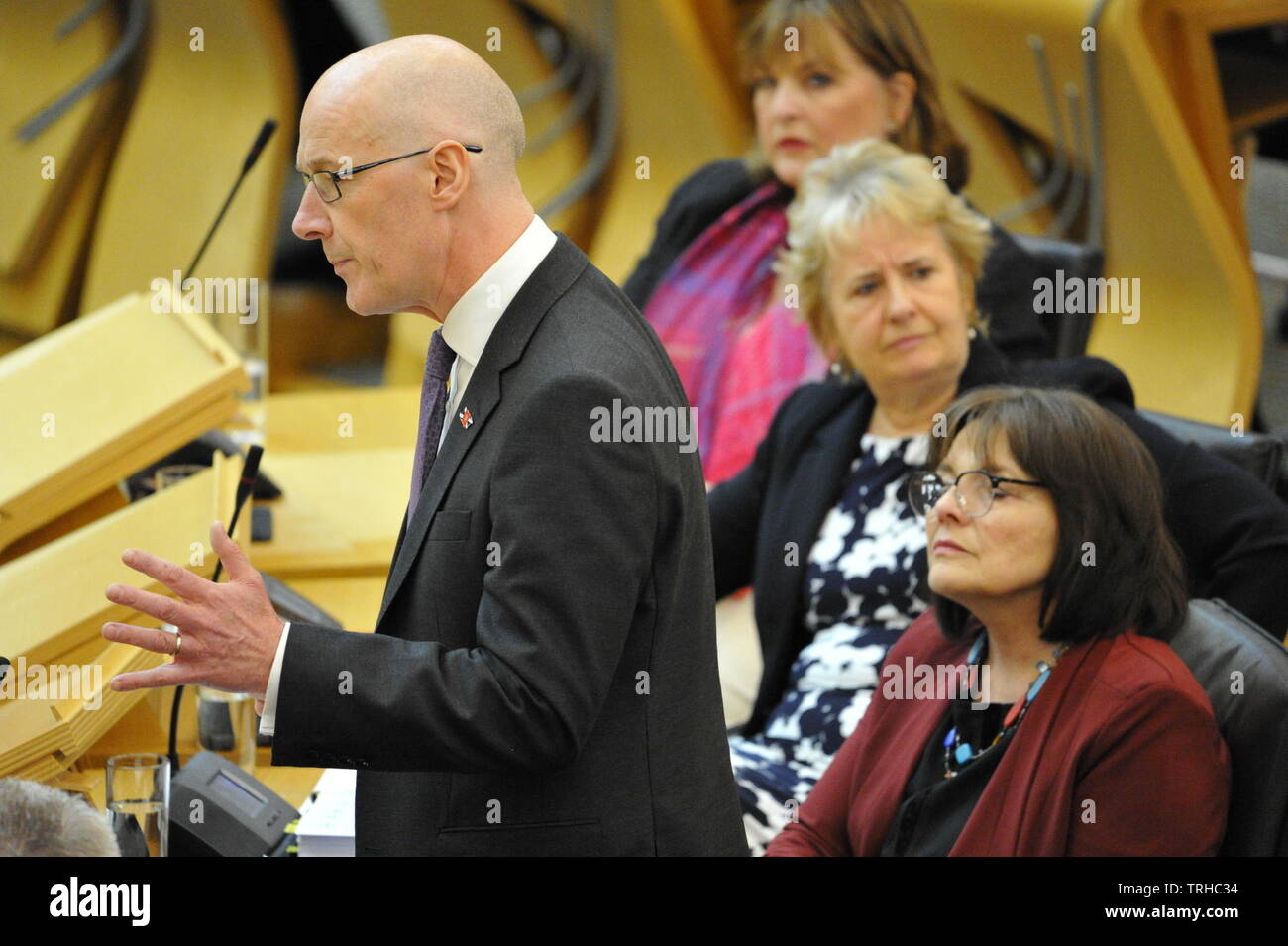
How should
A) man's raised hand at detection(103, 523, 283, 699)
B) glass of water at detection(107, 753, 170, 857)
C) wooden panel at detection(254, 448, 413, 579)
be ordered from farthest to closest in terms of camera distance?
1. wooden panel at detection(254, 448, 413, 579)
2. glass of water at detection(107, 753, 170, 857)
3. man's raised hand at detection(103, 523, 283, 699)

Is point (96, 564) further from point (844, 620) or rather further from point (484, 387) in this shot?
point (844, 620)

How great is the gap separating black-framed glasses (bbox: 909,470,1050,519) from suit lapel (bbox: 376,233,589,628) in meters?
0.66

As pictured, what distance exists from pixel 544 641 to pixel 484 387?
22 cm

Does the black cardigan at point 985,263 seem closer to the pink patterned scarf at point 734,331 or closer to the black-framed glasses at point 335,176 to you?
the pink patterned scarf at point 734,331

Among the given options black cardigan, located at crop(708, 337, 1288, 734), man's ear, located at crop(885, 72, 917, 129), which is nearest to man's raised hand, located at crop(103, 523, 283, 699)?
black cardigan, located at crop(708, 337, 1288, 734)

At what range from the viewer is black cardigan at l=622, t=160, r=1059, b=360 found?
8.66ft

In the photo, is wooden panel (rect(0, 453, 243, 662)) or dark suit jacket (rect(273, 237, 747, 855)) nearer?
dark suit jacket (rect(273, 237, 747, 855))

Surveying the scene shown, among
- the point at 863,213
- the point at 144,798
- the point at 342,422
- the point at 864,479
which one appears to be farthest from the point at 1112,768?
the point at 342,422

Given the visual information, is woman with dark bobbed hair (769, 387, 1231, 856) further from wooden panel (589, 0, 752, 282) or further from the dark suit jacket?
wooden panel (589, 0, 752, 282)

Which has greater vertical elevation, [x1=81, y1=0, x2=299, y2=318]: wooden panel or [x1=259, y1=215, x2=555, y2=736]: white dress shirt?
[x1=81, y1=0, x2=299, y2=318]: wooden panel

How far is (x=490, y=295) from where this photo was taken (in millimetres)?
1349

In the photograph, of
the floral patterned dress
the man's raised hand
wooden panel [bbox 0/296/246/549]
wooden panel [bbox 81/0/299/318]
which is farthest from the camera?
wooden panel [bbox 81/0/299/318]

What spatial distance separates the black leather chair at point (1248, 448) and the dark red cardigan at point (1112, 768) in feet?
2.05
